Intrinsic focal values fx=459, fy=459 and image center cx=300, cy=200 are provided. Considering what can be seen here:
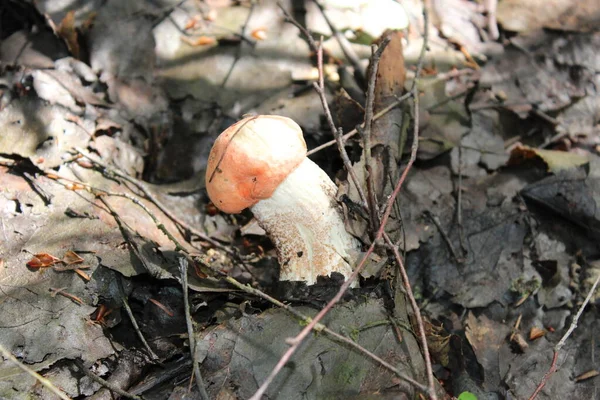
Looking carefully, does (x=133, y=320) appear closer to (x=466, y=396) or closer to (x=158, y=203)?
(x=158, y=203)

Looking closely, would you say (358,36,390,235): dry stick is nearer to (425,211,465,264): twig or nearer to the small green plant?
(425,211,465,264): twig

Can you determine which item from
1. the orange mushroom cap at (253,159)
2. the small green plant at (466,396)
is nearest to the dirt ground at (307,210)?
the small green plant at (466,396)

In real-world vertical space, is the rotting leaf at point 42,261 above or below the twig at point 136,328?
above

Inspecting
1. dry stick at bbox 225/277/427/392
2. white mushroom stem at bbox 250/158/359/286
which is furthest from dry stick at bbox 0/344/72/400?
white mushroom stem at bbox 250/158/359/286

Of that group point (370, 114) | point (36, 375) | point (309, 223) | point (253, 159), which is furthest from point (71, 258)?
point (370, 114)

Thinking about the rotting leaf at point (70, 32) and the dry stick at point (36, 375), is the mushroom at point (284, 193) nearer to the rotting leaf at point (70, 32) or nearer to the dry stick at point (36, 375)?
the dry stick at point (36, 375)
